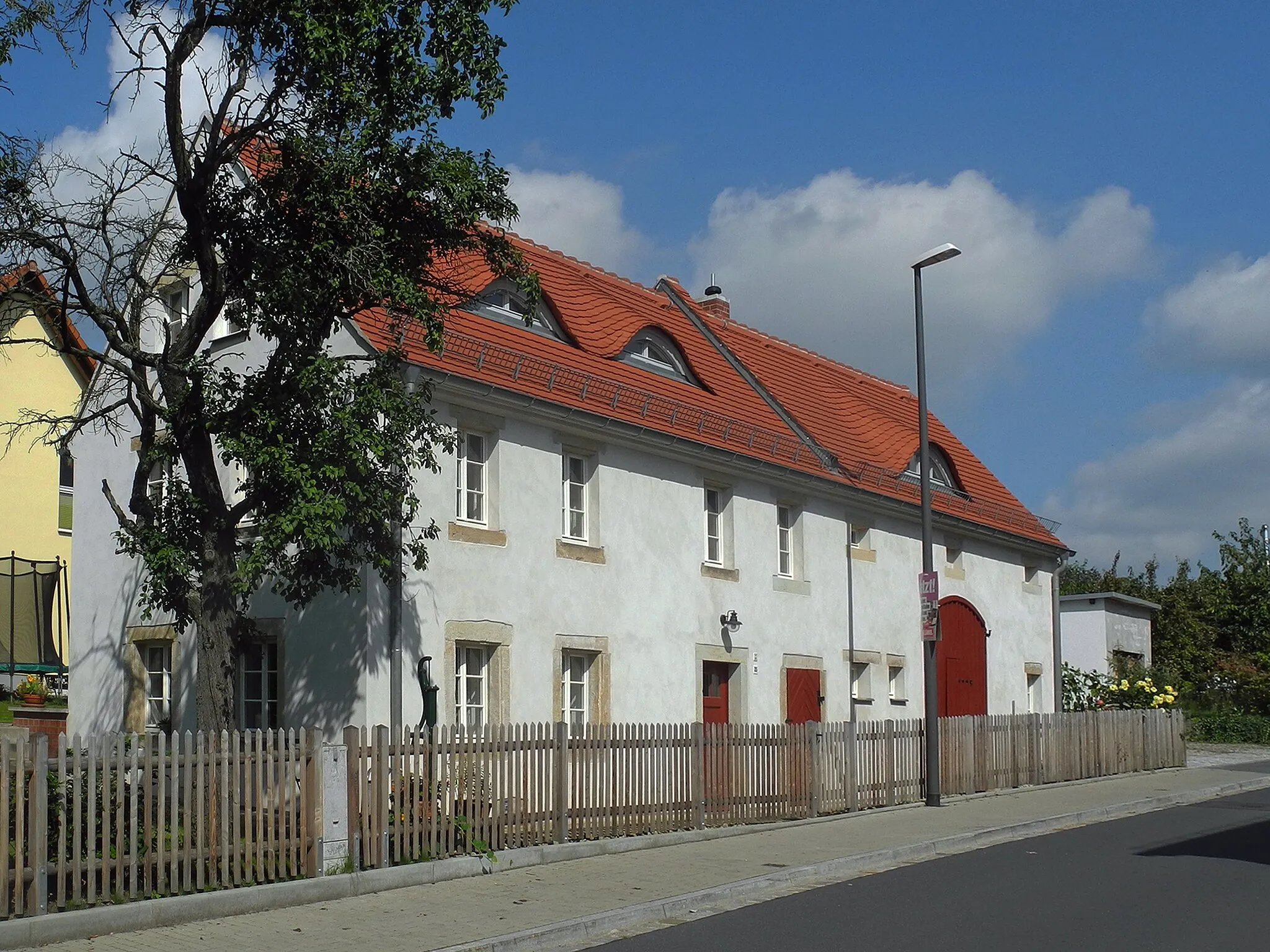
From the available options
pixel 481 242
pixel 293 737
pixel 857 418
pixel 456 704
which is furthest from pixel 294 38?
pixel 857 418

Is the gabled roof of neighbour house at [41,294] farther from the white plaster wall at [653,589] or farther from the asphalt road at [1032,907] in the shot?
the asphalt road at [1032,907]

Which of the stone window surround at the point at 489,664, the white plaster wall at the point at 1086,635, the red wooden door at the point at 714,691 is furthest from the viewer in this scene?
the white plaster wall at the point at 1086,635

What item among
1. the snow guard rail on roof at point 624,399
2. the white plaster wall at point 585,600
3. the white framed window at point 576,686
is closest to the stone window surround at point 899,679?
the white plaster wall at point 585,600

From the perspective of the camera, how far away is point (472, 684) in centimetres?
1734

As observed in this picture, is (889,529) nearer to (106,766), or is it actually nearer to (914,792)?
(914,792)

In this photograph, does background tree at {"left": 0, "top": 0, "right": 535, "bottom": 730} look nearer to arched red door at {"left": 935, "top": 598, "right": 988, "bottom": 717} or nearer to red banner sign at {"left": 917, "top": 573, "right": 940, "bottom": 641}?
red banner sign at {"left": 917, "top": 573, "right": 940, "bottom": 641}

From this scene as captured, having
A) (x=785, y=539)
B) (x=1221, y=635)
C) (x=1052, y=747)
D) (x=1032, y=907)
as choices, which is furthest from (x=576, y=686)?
(x=1221, y=635)

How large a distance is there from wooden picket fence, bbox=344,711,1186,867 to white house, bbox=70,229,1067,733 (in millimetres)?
1927

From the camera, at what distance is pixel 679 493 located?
67.6ft

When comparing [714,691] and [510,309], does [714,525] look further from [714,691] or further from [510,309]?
[510,309]

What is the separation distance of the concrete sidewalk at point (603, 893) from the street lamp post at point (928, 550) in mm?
586

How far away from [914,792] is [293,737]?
428 inches

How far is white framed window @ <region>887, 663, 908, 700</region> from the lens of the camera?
25.3 meters

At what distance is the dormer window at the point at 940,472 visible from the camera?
2820 centimetres
